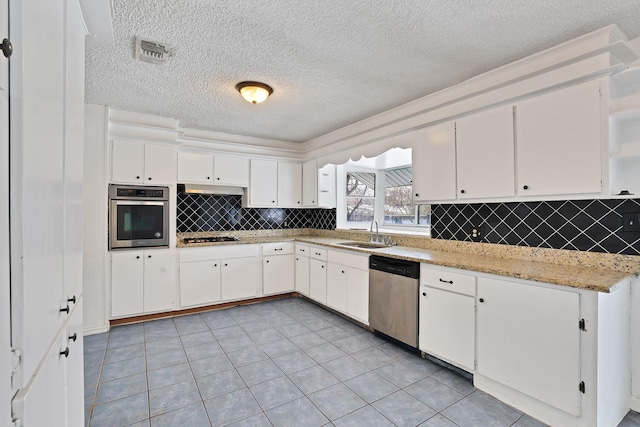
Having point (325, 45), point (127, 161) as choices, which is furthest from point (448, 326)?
point (127, 161)

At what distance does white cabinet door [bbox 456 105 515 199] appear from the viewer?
2.39m

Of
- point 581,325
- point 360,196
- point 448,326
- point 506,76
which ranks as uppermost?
point 506,76

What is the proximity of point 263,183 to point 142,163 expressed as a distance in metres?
1.62

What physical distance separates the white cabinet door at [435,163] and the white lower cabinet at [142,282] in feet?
9.88

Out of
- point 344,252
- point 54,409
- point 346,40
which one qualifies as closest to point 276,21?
point 346,40

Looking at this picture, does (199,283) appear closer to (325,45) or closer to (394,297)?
(394,297)

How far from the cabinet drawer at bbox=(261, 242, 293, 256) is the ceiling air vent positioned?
2675 mm

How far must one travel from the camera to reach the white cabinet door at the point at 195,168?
159 inches

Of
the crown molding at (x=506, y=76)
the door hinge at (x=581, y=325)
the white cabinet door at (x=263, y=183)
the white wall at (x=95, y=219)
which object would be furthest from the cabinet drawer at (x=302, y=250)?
the door hinge at (x=581, y=325)

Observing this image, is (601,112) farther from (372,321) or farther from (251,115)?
(251,115)

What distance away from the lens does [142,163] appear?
3.57m

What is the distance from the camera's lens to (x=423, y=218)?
3672 mm

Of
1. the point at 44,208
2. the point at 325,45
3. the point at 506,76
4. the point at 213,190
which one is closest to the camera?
the point at 44,208

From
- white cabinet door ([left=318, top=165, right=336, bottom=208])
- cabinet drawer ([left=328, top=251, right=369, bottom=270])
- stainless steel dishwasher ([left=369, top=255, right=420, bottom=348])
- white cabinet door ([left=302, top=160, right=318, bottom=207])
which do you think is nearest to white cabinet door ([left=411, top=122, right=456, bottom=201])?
stainless steel dishwasher ([left=369, top=255, right=420, bottom=348])
